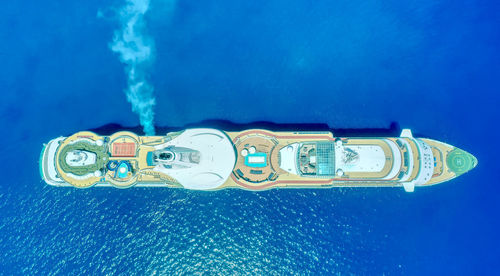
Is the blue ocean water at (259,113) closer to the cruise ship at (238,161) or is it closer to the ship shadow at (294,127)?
the ship shadow at (294,127)

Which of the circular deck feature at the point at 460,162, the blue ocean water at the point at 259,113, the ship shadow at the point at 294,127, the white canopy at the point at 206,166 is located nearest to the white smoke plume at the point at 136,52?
the blue ocean water at the point at 259,113

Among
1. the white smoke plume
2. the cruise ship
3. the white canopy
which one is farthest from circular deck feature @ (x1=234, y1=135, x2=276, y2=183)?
the white smoke plume

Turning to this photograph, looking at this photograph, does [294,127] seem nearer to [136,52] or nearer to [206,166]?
[206,166]

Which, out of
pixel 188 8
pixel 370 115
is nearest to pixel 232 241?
pixel 370 115

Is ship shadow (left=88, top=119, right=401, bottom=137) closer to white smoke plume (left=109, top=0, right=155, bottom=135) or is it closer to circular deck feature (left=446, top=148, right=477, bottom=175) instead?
white smoke plume (left=109, top=0, right=155, bottom=135)

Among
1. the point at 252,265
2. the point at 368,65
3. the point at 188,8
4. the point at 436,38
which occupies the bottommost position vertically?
the point at 252,265

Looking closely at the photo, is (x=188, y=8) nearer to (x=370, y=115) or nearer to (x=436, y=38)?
(x=370, y=115)

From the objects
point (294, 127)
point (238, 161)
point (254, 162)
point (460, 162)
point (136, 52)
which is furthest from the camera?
point (136, 52)

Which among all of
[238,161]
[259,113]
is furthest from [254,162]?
[259,113]
